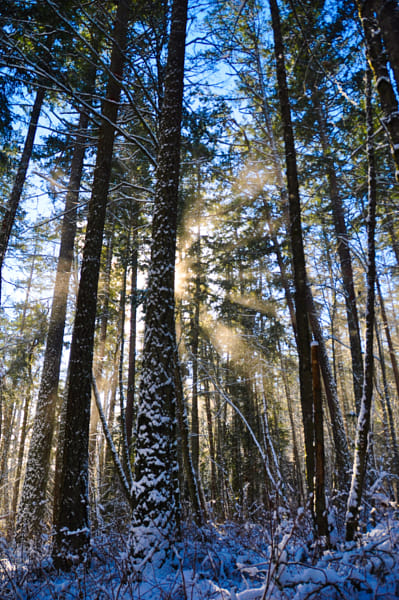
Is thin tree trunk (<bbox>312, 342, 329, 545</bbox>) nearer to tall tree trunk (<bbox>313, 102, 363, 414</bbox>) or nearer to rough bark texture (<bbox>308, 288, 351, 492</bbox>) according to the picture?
rough bark texture (<bbox>308, 288, 351, 492</bbox>)

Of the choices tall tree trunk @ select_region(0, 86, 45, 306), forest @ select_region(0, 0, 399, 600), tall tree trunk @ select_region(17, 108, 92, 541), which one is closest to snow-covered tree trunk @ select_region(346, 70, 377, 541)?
forest @ select_region(0, 0, 399, 600)

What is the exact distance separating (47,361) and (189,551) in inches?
312

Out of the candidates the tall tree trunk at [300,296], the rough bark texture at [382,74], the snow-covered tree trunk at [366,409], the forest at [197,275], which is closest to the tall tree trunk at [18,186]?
the forest at [197,275]

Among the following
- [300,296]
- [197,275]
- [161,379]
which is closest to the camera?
[300,296]

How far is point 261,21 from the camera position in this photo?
33.9ft

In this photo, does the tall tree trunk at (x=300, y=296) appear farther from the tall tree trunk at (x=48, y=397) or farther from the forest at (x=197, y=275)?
the tall tree trunk at (x=48, y=397)

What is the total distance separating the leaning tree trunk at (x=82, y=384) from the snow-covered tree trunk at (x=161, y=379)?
0.99 m

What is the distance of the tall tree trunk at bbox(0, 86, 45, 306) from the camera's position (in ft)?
31.7

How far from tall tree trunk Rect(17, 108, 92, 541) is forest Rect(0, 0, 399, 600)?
0.19 feet

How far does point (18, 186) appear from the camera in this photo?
32.7ft

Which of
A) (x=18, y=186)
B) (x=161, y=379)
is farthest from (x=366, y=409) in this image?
(x=18, y=186)

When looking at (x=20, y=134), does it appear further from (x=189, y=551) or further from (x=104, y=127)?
(x=189, y=551)

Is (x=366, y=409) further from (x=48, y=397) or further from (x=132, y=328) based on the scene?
(x=132, y=328)

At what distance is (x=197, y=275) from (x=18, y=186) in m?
7.00
